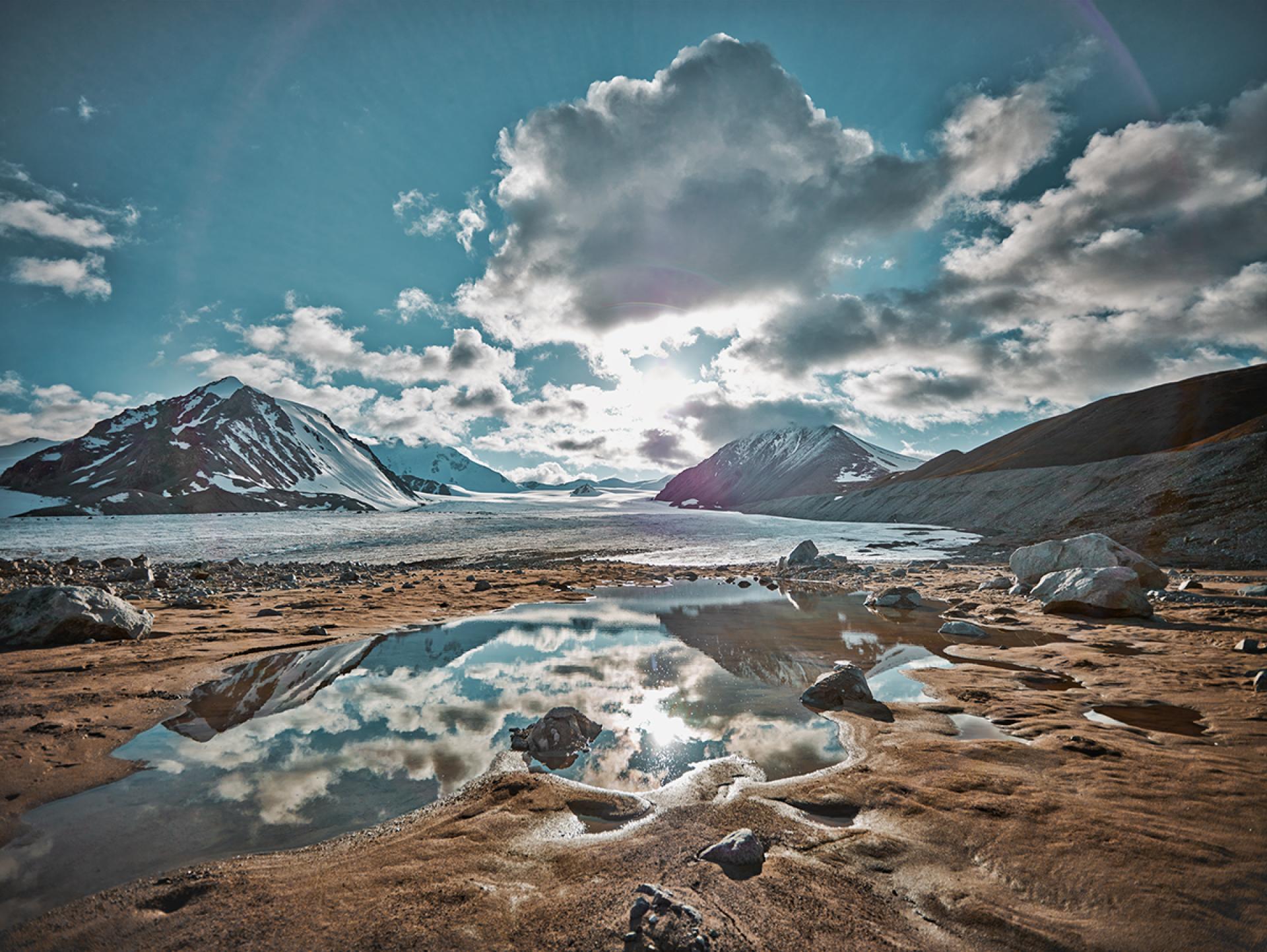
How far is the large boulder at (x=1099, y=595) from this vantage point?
18391 millimetres

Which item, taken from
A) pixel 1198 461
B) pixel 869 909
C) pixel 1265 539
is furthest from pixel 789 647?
pixel 1198 461

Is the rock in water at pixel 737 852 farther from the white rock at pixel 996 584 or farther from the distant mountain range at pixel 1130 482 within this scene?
the distant mountain range at pixel 1130 482

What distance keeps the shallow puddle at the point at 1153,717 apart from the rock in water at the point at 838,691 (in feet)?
13.5

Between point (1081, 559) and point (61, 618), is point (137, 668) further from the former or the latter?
point (1081, 559)

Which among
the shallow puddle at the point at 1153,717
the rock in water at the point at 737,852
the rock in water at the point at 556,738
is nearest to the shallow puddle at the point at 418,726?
the rock in water at the point at 556,738

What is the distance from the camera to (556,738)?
9.31 metres

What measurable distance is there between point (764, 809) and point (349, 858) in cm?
524

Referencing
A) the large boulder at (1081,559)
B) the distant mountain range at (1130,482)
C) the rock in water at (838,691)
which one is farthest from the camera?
the distant mountain range at (1130,482)

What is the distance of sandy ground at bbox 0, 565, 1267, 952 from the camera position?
459cm

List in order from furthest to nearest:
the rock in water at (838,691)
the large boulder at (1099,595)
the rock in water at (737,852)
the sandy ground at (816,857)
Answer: the large boulder at (1099,595) → the rock in water at (838,691) → the rock in water at (737,852) → the sandy ground at (816,857)

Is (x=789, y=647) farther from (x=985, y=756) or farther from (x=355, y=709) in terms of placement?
(x=355, y=709)

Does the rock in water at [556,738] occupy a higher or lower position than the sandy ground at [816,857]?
lower

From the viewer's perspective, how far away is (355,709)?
36.3 ft

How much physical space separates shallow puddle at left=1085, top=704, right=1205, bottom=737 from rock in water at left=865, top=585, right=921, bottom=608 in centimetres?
1325
